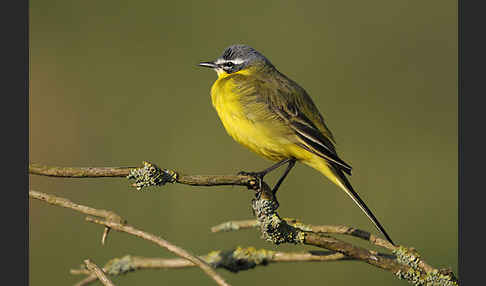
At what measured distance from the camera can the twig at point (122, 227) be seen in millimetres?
1207

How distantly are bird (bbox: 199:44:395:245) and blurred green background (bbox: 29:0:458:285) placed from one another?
100cm

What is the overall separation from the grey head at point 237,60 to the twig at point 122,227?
1.79 m

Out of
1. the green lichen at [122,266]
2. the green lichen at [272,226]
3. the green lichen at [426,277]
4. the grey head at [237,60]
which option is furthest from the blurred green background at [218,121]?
the green lichen at [426,277]

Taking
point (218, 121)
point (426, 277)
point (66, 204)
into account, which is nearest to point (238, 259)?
point (426, 277)

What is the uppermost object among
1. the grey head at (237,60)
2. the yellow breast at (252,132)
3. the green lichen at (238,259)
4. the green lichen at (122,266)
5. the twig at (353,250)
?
the grey head at (237,60)

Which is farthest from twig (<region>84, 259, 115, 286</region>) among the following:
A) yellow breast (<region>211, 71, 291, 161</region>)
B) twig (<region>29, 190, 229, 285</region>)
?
yellow breast (<region>211, 71, 291, 161</region>)

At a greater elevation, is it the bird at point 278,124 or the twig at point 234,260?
the bird at point 278,124

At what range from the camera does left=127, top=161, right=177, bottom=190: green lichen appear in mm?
1416

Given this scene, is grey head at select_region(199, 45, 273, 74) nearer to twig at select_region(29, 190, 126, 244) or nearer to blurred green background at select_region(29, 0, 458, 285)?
blurred green background at select_region(29, 0, 458, 285)

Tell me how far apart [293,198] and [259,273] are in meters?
0.81

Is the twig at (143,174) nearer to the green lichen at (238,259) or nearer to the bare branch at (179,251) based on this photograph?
the bare branch at (179,251)

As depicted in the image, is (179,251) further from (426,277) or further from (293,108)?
(293,108)

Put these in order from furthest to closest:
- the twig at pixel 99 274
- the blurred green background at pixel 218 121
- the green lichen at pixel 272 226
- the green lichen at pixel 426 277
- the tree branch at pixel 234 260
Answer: the blurred green background at pixel 218 121 < the tree branch at pixel 234 260 < the green lichen at pixel 272 226 < the green lichen at pixel 426 277 < the twig at pixel 99 274

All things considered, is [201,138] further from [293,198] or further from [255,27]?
[255,27]
